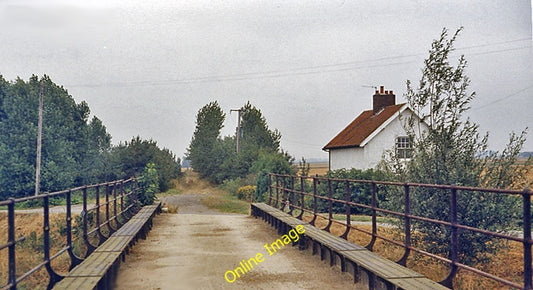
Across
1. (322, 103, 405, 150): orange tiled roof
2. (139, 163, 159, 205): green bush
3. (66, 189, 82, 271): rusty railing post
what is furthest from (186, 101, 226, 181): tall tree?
(66, 189, 82, 271): rusty railing post

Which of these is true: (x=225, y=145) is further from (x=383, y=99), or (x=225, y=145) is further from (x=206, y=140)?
(x=383, y=99)

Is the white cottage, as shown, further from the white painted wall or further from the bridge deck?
the bridge deck

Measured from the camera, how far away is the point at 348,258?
22.5 ft

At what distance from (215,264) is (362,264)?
94.2 inches

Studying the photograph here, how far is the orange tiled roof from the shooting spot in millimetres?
28734

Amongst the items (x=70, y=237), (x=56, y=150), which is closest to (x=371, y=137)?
(x=70, y=237)

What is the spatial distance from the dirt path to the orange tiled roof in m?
17.9

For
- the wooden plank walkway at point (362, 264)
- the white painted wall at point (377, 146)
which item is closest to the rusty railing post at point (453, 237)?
the wooden plank walkway at point (362, 264)

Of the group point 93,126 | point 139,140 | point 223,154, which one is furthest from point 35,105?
point 93,126

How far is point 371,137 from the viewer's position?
2833 centimetres

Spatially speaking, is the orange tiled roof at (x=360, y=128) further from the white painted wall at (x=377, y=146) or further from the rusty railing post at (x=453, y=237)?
the rusty railing post at (x=453, y=237)

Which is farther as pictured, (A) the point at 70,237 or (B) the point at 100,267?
(A) the point at 70,237

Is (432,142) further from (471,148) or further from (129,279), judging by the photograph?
(129,279)

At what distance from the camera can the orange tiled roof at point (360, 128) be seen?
1131 inches
